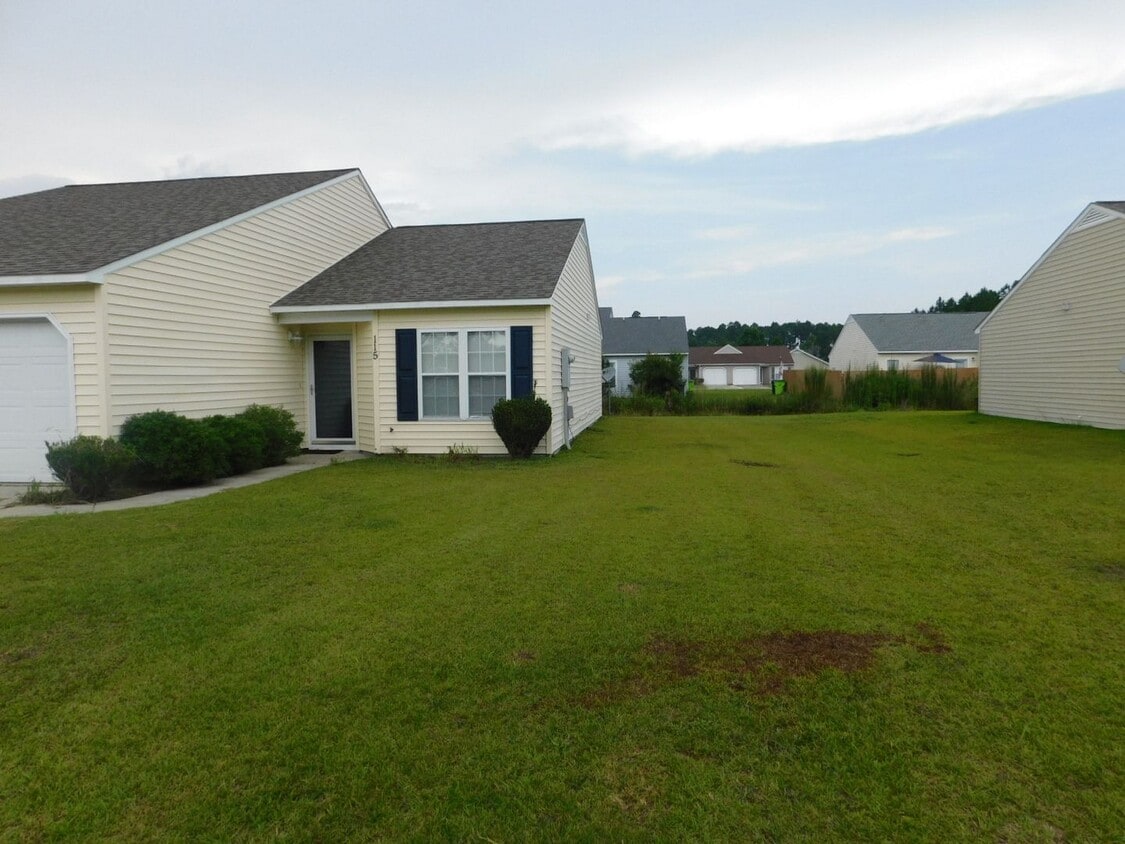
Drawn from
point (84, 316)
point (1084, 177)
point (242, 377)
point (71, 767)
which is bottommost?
point (71, 767)

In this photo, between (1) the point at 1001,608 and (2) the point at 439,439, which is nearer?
(1) the point at 1001,608

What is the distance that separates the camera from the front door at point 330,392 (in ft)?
44.6

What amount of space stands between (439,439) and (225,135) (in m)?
10.3

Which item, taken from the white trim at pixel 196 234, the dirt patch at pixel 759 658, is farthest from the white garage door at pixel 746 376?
the dirt patch at pixel 759 658

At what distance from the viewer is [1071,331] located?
16.2 meters

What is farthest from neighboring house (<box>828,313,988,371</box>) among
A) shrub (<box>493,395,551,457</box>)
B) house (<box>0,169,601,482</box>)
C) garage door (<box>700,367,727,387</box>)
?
shrub (<box>493,395,551,457</box>)

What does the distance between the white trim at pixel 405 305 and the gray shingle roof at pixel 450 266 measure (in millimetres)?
76

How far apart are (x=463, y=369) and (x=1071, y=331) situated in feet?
46.9

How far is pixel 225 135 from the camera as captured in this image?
54.9 ft

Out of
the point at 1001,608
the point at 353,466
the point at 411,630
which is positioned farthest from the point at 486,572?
the point at 353,466

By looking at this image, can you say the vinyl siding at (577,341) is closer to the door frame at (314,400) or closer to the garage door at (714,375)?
the door frame at (314,400)

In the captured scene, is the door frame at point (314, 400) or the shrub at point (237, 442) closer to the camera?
the shrub at point (237, 442)

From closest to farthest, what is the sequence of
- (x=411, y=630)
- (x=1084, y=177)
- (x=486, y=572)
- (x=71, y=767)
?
(x=71, y=767), (x=411, y=630), (x=486, y=572), (x=1084, y=177)

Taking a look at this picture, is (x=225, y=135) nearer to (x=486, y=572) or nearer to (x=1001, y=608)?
(x=486, y=572)
